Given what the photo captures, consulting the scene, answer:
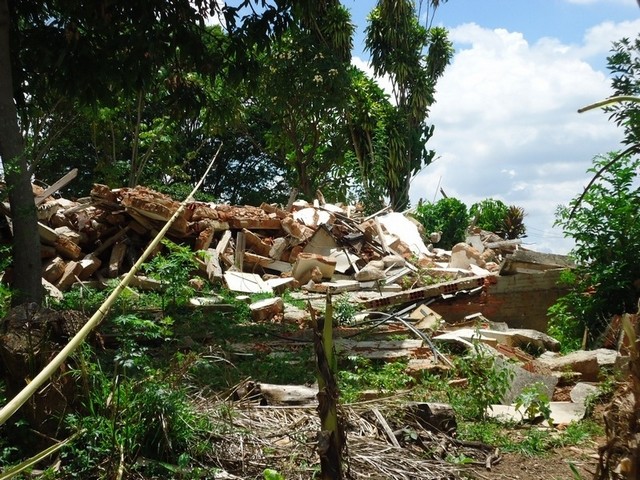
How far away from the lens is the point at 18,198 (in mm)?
8922

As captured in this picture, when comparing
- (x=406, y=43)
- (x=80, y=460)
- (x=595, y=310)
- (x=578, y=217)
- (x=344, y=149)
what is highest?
(x=406, y=43)

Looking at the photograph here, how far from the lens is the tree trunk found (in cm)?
883

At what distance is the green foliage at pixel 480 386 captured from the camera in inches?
244

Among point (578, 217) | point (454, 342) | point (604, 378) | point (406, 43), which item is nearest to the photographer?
point (604, 378)

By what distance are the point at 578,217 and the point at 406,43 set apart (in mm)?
20441

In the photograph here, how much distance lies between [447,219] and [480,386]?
15.9 meters

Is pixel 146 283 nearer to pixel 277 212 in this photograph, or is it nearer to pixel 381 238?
pixel 277 212

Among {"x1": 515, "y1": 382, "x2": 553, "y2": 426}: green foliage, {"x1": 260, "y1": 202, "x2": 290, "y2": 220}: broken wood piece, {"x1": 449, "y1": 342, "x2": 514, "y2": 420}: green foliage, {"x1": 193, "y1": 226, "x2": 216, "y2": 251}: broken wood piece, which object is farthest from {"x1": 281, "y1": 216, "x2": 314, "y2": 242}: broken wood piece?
{"x1": 515, "y1": 382, "x2": 553, "y2": 426}: green foliage

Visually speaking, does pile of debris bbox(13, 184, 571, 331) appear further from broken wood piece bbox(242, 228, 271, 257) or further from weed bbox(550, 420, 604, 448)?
weed bbox(550, 420, 604, 448)

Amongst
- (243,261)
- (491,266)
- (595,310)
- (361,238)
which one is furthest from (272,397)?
(491,266)

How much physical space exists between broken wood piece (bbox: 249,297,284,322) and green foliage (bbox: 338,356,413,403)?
9.96 ft

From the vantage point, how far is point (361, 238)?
15086 mm

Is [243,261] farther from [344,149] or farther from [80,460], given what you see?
[344,149]

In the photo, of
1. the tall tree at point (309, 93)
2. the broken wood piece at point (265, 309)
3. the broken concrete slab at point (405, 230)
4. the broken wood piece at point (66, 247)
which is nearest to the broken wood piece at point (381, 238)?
the broken concrete slab at point (405, 230)
